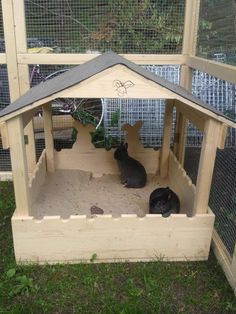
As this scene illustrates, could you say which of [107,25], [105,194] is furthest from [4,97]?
[105,194]

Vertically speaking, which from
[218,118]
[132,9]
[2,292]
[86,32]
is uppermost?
[132,9]

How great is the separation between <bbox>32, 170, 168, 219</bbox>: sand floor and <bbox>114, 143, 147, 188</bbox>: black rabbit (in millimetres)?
47

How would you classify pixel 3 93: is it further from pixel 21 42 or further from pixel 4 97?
pixel 21 42

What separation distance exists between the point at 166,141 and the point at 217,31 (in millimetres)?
888

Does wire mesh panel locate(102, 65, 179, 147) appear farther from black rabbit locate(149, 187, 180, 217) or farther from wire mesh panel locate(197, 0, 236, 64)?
black rabbit locate(149, 187, 180, 217)

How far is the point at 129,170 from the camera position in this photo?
8.45ft

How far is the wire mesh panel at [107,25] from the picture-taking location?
2350mm

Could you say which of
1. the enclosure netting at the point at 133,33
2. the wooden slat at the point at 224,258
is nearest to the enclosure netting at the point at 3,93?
the enclosure netting at the point at 133,33

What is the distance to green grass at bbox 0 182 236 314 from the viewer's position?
1639mm

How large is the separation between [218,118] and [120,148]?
116 centimetres

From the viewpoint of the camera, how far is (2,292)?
1.71 m

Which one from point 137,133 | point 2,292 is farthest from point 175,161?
point 2,292

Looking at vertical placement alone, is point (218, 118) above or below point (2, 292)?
above

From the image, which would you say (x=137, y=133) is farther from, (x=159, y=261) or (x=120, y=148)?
(x=159, y=261)
